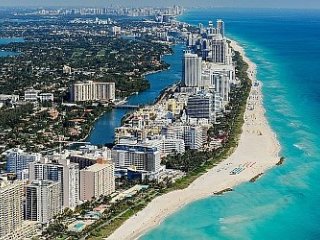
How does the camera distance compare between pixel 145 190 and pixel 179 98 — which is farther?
pixel 179 98

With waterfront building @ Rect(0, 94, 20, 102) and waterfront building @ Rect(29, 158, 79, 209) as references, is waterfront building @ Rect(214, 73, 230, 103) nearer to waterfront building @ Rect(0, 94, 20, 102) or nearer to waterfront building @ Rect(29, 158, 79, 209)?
waterfront building @ Rect(0, 94, 20, 102)

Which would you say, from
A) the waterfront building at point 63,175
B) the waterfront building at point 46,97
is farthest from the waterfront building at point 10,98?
the waterfront building at point 63,175

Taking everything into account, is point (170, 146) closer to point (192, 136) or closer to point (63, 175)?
point (192, 136)

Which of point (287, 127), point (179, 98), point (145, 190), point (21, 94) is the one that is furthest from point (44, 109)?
point (145, 190)

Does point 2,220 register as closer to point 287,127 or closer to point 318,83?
point 287,127

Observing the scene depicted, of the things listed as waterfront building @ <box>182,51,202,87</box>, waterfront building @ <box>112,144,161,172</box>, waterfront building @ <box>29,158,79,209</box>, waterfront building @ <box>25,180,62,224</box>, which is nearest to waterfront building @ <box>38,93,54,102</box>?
waterfront building @ <box>182,51,202,87</box>

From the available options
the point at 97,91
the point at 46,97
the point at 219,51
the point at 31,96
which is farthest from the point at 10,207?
the point at 219,51

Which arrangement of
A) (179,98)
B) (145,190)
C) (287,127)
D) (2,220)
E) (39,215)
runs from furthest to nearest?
(179,98), (287,127), (145,190), (39,215), (2,220)
